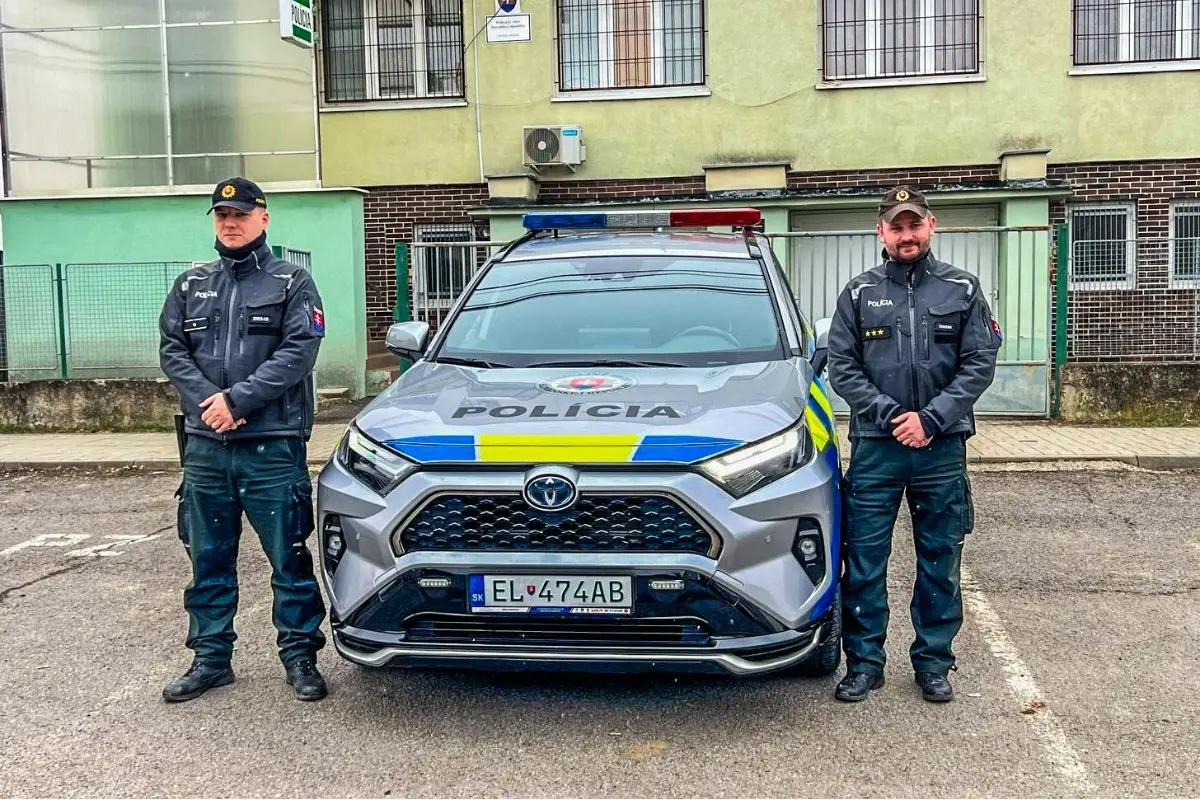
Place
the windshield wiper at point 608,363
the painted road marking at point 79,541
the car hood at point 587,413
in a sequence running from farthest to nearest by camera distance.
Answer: the painted road marking at point 79,541 < the windshield wiper at point 608,363 < the car hood at point 587,413

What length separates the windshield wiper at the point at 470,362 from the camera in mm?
4535

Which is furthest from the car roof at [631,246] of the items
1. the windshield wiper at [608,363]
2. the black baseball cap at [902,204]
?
the black baseball cap at [902,204]

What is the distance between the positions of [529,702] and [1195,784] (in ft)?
7.09

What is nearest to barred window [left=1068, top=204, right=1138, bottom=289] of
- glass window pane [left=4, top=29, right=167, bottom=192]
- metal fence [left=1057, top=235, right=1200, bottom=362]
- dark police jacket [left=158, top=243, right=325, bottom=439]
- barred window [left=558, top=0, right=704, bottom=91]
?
metal fence [left=1057, top=235, right=1200, bottom=362]

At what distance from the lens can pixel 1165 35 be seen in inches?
575

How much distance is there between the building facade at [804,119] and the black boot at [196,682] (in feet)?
35.3

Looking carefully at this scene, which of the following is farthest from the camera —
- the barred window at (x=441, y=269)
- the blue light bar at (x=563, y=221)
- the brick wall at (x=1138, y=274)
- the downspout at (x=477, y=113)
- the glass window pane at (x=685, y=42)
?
the downspout at (x=477, y=113)

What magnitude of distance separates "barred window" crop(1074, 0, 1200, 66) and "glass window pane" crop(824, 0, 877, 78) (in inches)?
107

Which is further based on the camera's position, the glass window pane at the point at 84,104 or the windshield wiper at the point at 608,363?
the glass window pane at the point at 84,104

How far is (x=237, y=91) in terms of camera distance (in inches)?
586

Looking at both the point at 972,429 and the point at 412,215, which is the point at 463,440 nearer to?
the point at 972,429

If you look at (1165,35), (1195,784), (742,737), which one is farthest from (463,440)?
(1165,35)

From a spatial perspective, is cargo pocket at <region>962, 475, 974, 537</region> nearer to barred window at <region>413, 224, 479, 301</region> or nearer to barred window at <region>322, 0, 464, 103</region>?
barred window at <region>413, 224, 479, 301</region>

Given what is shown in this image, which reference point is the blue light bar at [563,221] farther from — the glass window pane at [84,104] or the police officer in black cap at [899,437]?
the glass window pane at [84,104]
